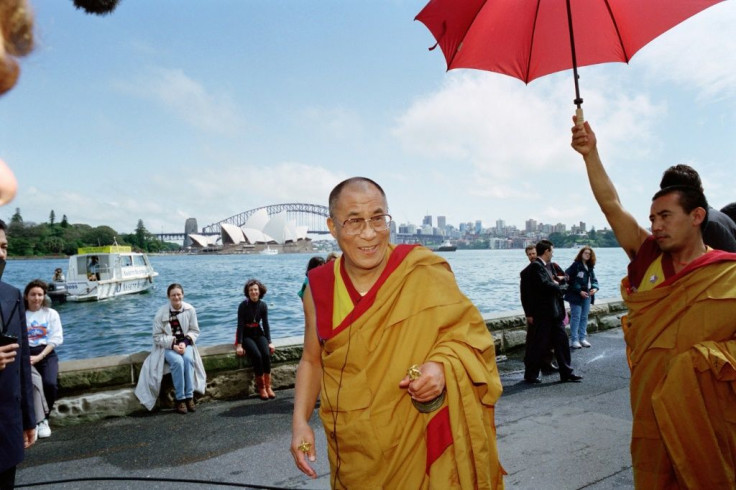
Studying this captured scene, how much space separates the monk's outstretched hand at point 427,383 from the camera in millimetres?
1714

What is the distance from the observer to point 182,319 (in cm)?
573

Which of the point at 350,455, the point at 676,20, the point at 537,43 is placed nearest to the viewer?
the point at 350,455

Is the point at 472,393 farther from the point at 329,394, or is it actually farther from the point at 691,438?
the point at 691,438

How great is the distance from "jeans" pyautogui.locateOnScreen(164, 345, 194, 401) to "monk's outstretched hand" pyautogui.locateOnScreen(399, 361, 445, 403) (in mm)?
4106

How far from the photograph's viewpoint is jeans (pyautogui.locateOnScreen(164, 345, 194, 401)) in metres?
5.15

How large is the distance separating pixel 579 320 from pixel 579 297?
403 mm

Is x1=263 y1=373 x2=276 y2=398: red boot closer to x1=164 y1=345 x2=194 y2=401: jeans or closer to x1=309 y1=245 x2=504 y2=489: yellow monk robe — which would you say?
x1=164 y1=345 x2=194 y2=401: jeans

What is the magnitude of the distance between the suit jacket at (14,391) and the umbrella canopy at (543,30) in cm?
286

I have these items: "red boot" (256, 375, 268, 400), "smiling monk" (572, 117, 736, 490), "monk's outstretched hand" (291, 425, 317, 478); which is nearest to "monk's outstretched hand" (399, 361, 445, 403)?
"monk's outstretched hand" (291, 425, 317, 478)

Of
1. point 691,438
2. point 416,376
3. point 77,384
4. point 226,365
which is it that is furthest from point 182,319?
point 691,438

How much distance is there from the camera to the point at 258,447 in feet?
13.7

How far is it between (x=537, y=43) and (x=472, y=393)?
230cm

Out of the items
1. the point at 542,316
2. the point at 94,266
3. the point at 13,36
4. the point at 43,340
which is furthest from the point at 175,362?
the point at 94,266

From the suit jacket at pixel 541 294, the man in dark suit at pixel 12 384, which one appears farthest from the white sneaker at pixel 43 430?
the suit jacket at pixel 541 294
